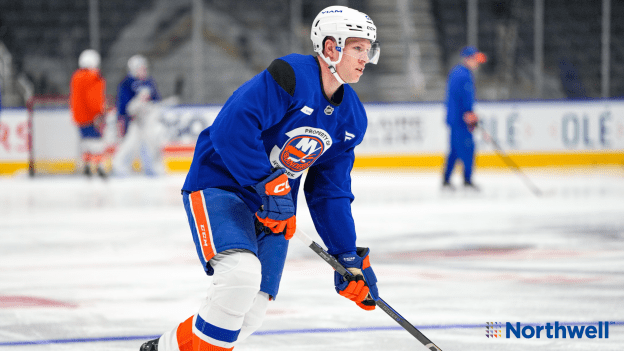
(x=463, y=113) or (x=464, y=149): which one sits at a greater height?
(x=463, y=113)

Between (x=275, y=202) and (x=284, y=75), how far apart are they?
34 cm

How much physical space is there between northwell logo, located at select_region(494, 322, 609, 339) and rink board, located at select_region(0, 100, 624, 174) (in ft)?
25.2

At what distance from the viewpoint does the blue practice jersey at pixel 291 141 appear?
2.00 metres

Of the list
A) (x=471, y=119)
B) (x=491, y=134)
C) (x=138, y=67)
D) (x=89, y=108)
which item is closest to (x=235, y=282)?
(x=471, y=119)

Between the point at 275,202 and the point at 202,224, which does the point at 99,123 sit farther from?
the point at 275,202

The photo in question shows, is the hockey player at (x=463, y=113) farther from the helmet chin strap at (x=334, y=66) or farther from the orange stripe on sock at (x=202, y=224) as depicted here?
the orange stripe on sock at (x=202, y=224)

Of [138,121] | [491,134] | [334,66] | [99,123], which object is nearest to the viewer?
[334,66]

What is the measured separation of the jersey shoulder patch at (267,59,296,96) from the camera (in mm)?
2049

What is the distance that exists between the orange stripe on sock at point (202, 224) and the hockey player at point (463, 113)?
581cm

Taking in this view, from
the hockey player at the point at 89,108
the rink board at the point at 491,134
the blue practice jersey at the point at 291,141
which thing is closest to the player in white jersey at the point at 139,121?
the hockey player at the point at 89,108

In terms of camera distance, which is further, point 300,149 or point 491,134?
point 491,134

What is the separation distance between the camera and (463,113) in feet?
25.3

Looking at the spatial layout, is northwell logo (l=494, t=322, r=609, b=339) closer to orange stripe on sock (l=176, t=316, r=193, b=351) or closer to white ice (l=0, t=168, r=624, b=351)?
white ice (l=0, t=168, r=624, b=351)

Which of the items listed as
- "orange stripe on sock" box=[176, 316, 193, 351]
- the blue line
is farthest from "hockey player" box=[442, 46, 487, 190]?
"orange stripe on sock" box=[176, 316, 193, 351]
